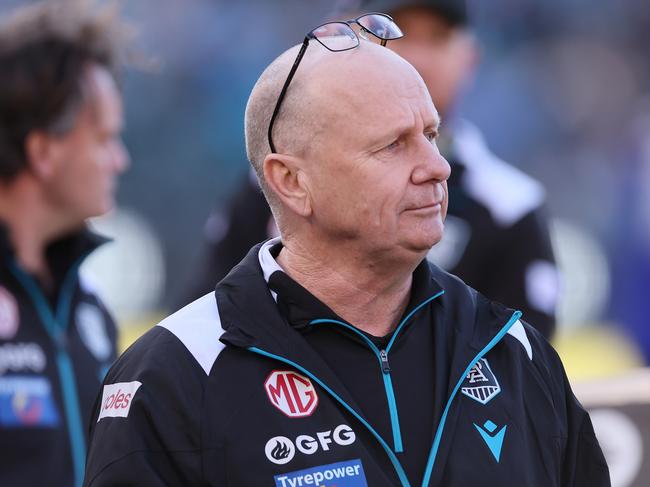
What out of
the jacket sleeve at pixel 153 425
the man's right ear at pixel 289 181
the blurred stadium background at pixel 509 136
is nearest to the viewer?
the jacket sleeve at pixel 153 425

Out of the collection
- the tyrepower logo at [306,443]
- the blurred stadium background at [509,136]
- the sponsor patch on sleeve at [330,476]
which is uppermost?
the tyrepower logo at [306,443]

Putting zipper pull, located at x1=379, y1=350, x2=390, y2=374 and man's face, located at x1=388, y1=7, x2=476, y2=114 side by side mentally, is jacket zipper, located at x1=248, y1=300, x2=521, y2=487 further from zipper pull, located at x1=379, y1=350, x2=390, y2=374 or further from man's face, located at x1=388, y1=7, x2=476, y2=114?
man's face, located at x1=388, y1=7, x2=476, y2=114

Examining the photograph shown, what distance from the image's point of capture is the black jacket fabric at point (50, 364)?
11.7 ft

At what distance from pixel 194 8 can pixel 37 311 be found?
737cm

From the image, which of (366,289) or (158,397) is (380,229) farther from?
(158,397)

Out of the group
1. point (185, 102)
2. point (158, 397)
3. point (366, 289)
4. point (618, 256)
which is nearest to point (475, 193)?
point (366, 289)

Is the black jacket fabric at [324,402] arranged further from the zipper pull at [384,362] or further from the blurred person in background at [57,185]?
the blurred person in background at [57,185]

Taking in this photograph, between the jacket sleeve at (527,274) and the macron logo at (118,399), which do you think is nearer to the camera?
the macron logo at (118,399)

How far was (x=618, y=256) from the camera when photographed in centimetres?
1005

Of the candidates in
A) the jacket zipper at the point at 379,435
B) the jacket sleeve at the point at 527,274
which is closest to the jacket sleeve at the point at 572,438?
the jacket zipper at the point at 379,435

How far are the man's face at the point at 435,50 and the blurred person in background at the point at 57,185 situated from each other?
0.97 m

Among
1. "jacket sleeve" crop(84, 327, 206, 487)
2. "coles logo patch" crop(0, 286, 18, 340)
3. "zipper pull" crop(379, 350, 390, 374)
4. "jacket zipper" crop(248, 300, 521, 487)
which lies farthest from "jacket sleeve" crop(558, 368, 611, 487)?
"coles logo patch" crop(0, 286, 18, 340)

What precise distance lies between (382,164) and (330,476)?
57cm

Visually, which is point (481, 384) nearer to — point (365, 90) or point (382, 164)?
point (382, 164)
